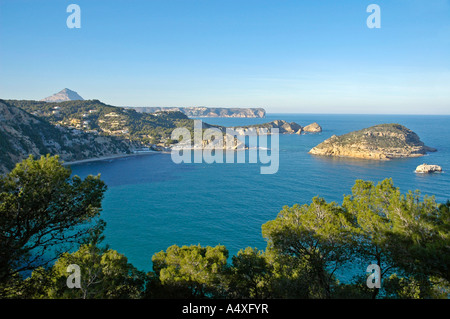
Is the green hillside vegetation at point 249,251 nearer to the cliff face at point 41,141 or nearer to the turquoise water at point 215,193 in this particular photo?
the turquoise water at point 215,193

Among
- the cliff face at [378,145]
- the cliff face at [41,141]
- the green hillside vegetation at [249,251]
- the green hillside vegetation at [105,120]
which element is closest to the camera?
the green hillside vegetation at [249,251]

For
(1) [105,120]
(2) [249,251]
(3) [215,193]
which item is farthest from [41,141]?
(2) [249,251]

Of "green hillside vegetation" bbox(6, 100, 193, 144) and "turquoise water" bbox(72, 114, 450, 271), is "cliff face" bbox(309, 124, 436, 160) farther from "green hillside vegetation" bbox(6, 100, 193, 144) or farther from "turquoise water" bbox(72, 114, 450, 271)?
"green hillside vegetation" bbox(6, 100, 193, 144)

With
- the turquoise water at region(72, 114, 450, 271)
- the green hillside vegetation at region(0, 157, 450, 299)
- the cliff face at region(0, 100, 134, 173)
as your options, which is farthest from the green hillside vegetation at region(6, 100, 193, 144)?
the green hillside vegetation at region(0, 157, 450, 299)

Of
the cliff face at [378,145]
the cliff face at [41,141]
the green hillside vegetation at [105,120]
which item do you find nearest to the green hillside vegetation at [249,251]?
the cliff face at [41,141]

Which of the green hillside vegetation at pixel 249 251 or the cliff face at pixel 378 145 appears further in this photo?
the cliff face at pixel 378 145
